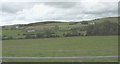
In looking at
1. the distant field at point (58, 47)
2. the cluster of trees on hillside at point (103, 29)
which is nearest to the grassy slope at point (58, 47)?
the distant field at point (58, 47)

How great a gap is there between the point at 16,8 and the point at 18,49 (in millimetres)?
1244

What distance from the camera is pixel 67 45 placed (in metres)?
3.99

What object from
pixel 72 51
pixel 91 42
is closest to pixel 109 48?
pixel 91 42

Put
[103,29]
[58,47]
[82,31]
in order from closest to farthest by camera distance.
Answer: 1. [103,29]
2. [82,31]
3. [58,47]

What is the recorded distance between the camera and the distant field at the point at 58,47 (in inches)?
140

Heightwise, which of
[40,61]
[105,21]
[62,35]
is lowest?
[40,61]

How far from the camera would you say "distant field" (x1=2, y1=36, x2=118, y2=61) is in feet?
11.6

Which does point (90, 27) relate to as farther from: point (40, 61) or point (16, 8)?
point (16, 8)

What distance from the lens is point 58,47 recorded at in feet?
→ 12.5

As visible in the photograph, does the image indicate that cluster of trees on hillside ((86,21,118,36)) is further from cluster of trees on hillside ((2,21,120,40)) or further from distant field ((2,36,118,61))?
distant field ((2,36,118,61))

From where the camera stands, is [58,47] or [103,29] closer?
[103,29]

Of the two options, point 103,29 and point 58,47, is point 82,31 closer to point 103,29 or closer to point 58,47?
point 103,29

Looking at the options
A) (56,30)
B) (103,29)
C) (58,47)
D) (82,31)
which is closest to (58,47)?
(58,47)

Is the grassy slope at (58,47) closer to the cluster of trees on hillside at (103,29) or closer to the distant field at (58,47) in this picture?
the distant field at (58,47)
